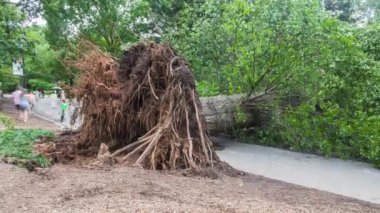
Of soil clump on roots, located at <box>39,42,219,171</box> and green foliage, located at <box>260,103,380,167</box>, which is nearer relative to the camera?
soil clump on roots, located at <box>39,42,219,171</box>

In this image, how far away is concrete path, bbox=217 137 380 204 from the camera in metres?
6.71

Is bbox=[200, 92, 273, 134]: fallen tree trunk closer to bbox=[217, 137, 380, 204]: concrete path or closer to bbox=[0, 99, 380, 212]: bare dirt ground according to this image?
bbox=[217, 137, 380, 204]: concrete path

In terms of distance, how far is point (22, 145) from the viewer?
26.9ft

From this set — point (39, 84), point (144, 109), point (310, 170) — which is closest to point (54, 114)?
point (144, 109)

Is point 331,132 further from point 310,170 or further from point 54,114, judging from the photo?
point 54,114

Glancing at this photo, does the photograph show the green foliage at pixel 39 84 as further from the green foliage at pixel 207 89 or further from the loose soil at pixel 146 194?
the loose soil at pixel 146 194

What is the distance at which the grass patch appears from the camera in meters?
7.03

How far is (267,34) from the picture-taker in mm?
9984

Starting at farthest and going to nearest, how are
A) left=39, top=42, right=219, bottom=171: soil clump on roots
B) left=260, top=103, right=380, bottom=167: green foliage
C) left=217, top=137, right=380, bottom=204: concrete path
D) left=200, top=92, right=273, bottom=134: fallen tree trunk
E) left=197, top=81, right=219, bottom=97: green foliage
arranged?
1. left=197, top=81, right=219, bottom=97: green foliage
2. left=200, top=92, right=273, bottom=134: fallen tree trunk
3. left=260, top=103, right=380, bottom=167: green foliage
4. left=39, top=42, right=219, bottom=171: soil clump on roots
5. left=217, top=137, right=380, bottom=204: concrete path

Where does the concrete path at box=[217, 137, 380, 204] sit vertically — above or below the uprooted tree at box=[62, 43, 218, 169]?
below

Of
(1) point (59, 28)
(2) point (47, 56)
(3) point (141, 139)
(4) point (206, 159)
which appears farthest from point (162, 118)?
(2) point (47, 56)

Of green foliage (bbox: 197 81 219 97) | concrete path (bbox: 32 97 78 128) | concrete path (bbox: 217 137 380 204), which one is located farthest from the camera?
concrete path (bbox: 32 97 78 128)

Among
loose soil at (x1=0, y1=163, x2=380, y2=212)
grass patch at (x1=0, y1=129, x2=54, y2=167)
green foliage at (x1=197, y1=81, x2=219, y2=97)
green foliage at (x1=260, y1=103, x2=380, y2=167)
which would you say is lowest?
loose soil at (x1=0, y1=163, x2=380, y2=212)

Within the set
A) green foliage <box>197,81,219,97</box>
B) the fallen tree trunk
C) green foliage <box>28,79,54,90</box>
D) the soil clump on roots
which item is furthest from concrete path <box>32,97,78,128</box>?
green foliage <box>28,79,54,90</box>
